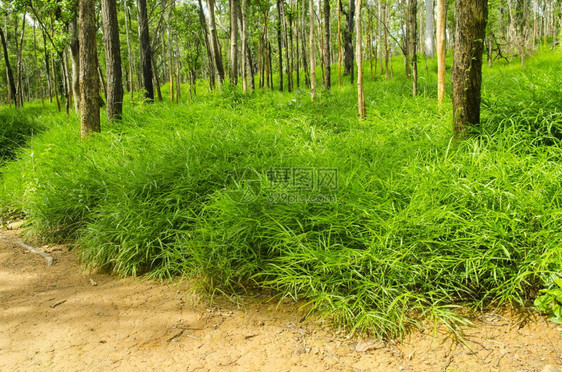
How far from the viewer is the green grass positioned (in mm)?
2297

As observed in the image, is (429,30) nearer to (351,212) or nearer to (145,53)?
(145,53)

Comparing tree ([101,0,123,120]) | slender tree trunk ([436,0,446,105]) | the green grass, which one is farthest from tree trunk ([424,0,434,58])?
tree ([101,0,123,120])

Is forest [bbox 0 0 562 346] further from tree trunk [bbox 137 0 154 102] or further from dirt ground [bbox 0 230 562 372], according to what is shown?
tree trunk [bbox 137 0 154 102]

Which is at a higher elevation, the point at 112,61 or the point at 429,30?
the point at 429,30

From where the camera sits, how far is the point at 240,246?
2725 mm

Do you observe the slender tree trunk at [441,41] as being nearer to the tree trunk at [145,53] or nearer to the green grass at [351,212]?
the green grass at [351,212]

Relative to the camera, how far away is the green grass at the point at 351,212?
2297 mm

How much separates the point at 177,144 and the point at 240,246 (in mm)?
1967

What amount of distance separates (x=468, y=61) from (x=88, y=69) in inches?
198

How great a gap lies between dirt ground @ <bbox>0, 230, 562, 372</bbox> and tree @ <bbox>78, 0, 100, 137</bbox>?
346cm

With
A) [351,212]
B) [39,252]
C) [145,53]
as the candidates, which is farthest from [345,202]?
[145,53]

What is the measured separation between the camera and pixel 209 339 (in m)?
2.21

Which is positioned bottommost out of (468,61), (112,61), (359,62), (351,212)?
(351,212)

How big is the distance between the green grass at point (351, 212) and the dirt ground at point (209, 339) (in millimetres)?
138
